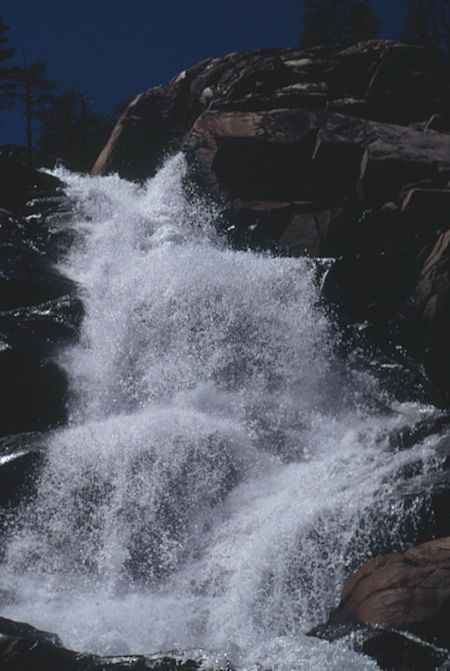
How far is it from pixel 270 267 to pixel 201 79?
29.3 ft

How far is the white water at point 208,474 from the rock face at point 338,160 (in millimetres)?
1125

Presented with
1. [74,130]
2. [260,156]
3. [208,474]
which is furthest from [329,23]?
[208,474]

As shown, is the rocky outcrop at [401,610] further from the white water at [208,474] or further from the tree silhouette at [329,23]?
the tree silhouette at [329,23]

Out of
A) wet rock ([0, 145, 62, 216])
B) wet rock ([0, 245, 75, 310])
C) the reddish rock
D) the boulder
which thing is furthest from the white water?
the boulder

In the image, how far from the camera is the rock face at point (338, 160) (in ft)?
34.0

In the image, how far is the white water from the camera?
18.1ft

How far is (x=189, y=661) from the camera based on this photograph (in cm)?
418

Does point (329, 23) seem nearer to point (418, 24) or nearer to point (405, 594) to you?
point (418, 24)

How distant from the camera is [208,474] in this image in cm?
722

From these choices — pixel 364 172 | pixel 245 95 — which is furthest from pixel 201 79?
pixel 364 172

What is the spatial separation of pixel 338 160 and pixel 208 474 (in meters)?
8.53

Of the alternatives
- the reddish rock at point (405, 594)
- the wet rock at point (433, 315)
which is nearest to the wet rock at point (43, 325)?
the wet rock at point (433, 315)

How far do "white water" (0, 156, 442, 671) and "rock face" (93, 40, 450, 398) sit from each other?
44.3 inches

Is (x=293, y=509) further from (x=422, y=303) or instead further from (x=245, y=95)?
(x=245, y=95)
